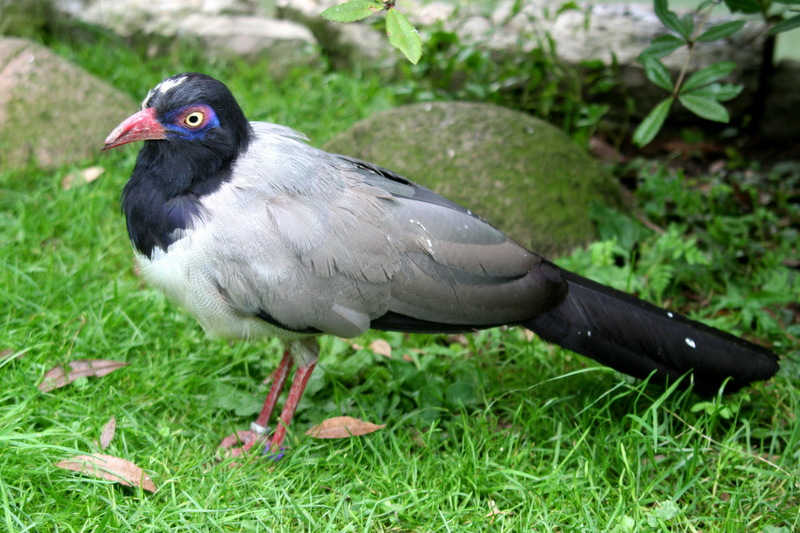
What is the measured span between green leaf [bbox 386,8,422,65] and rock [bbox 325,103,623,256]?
7.38 feet

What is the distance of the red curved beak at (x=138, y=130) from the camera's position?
2803 millimetres

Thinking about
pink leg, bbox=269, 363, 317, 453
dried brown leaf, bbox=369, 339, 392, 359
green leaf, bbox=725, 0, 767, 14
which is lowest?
dried brown leaf, bbox=369, 339, 392, 359

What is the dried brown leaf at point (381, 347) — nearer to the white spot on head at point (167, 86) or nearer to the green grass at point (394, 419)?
the green grass at point (394, 419)

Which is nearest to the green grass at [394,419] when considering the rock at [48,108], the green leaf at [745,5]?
the rock at [48,108]

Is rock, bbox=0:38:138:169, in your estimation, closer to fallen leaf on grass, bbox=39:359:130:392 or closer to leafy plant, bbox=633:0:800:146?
fallen leaf on grass, bbox=39:359:130:392

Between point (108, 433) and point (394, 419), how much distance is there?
3.93 ft

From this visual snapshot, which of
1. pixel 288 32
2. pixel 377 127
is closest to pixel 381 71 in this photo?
pixel 288 32

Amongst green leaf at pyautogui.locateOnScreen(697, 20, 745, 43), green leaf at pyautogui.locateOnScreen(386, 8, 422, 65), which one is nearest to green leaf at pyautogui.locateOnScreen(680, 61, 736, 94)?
green leaf at pyautogui.locateOnScreen(697, 20, 745, 43)

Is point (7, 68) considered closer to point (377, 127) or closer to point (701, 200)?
point (377, 127)

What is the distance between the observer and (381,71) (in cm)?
673

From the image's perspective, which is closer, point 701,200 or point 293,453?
point 293,453

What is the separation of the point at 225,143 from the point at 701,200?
340cm

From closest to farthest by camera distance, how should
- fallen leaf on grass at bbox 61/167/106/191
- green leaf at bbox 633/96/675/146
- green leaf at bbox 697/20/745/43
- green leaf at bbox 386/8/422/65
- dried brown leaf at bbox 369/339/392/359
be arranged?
green leaf at bbox 386/8/422/65, green leaf at bbox 697/20/745/43, green leaf at bbox 633/96/675/146, dried brown leaf at bbox 369/339/392/359, fallen leaf on grass at bbox 61/167/106/191

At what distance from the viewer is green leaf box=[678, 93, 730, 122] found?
11.1ft
